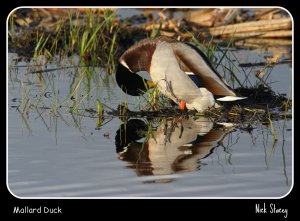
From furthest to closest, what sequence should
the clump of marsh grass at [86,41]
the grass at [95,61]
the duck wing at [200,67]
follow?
the clump of marsh grass at [86,41]
the grass at [95,61]
the duck wing at [200,67]

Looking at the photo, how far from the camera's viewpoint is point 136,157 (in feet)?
23.3

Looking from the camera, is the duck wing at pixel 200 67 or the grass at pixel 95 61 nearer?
the duck wing at pixel 200 67

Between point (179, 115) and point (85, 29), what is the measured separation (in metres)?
3.48

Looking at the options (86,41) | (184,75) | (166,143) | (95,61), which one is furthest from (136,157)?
(86,41)

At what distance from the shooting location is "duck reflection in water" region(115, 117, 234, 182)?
682 centimetres

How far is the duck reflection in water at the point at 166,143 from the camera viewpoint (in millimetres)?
6824

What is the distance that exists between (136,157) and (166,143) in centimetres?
50

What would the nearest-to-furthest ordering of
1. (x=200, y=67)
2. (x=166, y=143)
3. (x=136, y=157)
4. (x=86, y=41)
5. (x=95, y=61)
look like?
(x=136, y=157) → (x=166, y=143) → (x=200, y=67) → (x=95, y=61) → (x=86, y=41)

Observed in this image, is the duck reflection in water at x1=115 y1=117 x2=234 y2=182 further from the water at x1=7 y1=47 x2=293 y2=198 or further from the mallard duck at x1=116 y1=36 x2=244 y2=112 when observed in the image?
the mallard duck at x1=116 y1=36 x2=244 y2=112

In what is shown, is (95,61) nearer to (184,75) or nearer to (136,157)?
(184,75)

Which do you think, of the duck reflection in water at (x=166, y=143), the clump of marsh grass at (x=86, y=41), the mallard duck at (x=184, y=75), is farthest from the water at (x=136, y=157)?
the clump of marsh grass at (x=86, y=41)

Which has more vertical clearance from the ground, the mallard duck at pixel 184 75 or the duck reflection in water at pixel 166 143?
the mallard duck at pixel 184 75

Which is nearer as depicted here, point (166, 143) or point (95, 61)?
point (166, 143)

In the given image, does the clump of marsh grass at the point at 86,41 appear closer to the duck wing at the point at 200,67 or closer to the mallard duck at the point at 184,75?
the mallard duck at the point at 184,75
